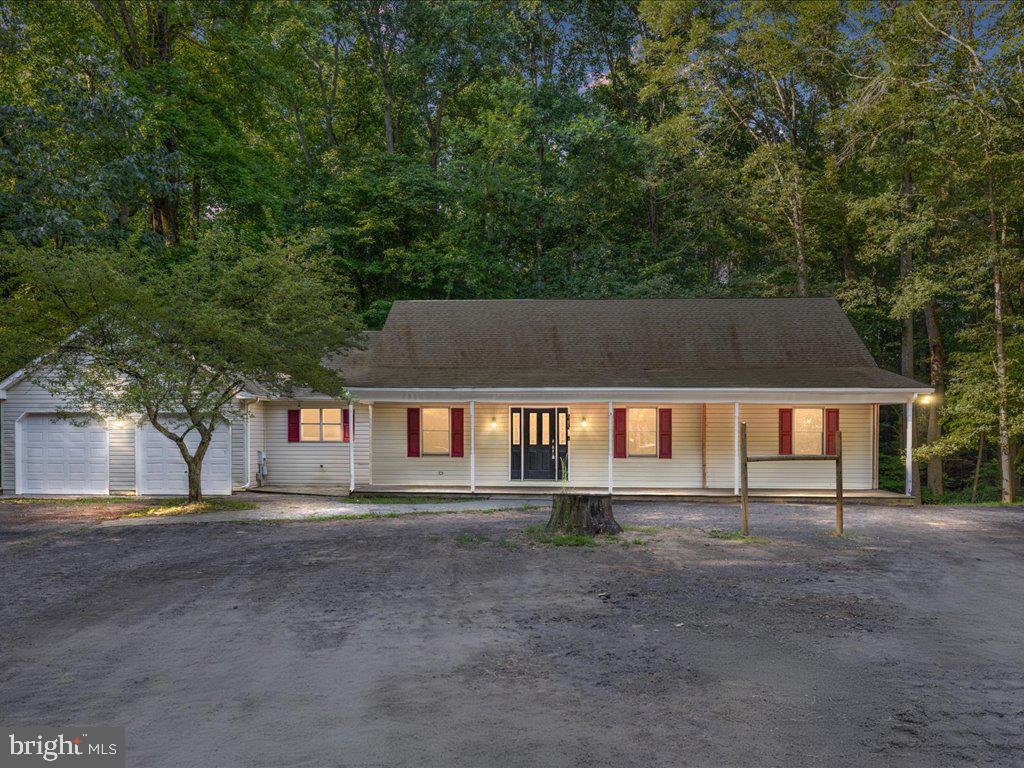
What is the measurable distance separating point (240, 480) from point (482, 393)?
6.74 metres

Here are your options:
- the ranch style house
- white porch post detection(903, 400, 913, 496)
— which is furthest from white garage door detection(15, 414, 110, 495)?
white porch post detection(903, 400, 913, 496)

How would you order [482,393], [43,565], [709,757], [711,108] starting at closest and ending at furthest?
[709,757] → [43,565] → [482,393] → [711,108]

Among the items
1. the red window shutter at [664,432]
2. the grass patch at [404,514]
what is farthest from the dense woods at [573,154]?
the grass patch at [404,514]

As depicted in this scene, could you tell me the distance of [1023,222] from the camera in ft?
66.1

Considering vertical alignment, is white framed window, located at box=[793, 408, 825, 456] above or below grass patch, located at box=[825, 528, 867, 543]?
above

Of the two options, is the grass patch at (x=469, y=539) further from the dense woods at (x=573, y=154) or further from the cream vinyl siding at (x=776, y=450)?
the dense woods at (x=573, y=154)

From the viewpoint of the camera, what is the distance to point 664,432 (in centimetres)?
1725

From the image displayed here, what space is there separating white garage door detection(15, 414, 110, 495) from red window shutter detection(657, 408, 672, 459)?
14.2 meters

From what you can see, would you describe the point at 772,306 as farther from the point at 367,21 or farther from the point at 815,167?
the point at 367,21

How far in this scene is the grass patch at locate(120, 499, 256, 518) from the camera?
45.6 ft

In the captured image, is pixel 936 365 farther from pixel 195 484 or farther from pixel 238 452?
pixel 195 484

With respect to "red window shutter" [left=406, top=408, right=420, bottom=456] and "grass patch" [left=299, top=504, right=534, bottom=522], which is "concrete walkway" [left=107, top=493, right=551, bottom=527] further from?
"red window shutter" [left=406, top=408, right=420, bottom=456]

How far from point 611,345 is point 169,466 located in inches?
483

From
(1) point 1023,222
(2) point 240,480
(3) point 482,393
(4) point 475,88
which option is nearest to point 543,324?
(3) point 482,393
